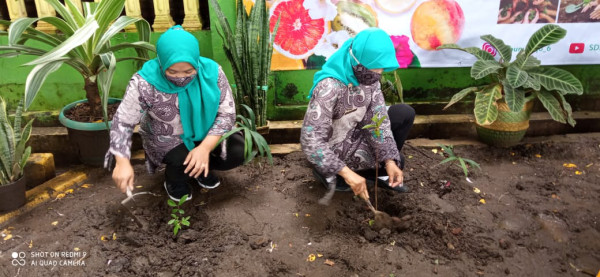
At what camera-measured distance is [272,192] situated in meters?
2.55

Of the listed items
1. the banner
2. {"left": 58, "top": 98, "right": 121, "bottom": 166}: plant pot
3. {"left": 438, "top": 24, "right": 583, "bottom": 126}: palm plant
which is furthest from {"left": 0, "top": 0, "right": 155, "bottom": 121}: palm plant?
{"left": 438, "top": 24, "right": 583, "bottom": 126}: palm plant

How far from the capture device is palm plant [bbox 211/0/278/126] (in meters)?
2.64

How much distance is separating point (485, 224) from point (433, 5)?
1.66 metres

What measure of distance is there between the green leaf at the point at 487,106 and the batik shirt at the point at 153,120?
66.3 inches

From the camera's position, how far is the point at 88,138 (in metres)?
2.65

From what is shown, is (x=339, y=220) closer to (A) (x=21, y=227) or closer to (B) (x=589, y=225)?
(B) (x=589, y=225)

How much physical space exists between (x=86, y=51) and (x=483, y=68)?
2.51m

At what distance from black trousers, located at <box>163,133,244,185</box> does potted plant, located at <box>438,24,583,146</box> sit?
161cm

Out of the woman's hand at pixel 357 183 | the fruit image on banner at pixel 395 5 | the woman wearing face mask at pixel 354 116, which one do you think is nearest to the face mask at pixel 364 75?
the woman wearing face mask at pixel 354 116

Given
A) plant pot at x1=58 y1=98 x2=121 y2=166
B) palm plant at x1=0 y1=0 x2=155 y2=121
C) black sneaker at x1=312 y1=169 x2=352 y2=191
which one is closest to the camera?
palm plant at x1=0 y1=0 x2=155 y2=121

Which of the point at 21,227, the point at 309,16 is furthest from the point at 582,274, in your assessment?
the point at 21,227

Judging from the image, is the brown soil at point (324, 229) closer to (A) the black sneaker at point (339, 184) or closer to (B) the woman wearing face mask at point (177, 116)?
(A) the black sneaker at point (339, 184)

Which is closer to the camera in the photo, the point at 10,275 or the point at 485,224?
the point at 10,275

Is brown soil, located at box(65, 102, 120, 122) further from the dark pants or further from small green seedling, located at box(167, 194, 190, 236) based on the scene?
the dark pants
